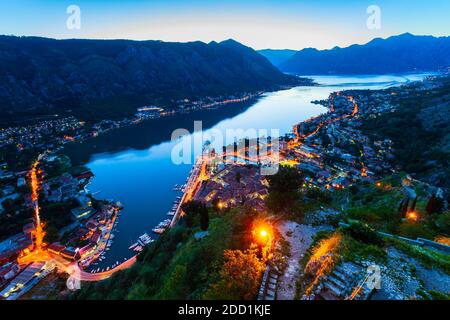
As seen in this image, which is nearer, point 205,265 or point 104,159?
point 205,265

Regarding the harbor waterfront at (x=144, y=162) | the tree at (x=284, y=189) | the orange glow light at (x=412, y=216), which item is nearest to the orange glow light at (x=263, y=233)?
the tree at (x=284, y=189)

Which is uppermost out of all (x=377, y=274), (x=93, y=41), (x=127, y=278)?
(x=93, y=41)

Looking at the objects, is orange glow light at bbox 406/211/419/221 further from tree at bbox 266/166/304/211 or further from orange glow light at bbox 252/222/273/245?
orange glow light at bbox 252/222/273/245

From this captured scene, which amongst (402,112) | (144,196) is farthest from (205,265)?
(402,112)

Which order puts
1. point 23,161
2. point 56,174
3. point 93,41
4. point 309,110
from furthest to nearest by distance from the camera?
point 93,41, point 309,110, point 23,161, point 56,174

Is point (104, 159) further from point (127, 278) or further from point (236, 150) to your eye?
point (127, 278)

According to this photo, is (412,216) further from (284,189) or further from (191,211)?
(191,211)
